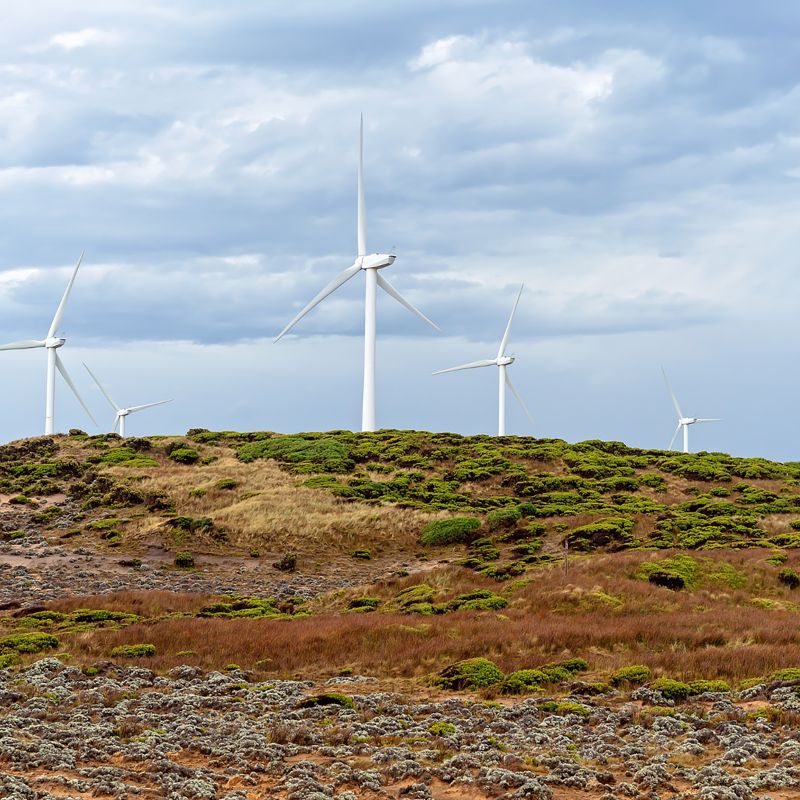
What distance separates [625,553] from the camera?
143 feet

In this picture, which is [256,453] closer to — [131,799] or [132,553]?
[132,553]

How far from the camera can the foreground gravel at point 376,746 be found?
15.7 m

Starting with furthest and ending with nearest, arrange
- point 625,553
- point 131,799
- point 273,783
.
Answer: point 625,553 < point 273,783 < point 131,799

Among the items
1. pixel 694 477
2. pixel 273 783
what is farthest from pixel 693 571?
pixel 694 477

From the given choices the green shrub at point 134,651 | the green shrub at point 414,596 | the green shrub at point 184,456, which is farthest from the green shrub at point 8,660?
the green shrub at point 184,456

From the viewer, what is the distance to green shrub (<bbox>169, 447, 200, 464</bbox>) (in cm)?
7562

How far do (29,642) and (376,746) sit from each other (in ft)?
48.8

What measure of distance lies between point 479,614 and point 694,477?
4549 cm

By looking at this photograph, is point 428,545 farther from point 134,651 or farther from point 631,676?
point 631,676

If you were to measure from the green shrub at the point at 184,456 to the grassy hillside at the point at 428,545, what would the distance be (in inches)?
6.9

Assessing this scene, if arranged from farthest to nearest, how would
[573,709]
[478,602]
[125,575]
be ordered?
[125,575] → [478,602] → [573,709]

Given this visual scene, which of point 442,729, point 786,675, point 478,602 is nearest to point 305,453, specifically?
point 478,602

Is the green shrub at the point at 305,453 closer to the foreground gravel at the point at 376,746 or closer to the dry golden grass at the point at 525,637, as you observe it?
the dry golden grass at the point at 525,637

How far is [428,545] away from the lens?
2174 inches
